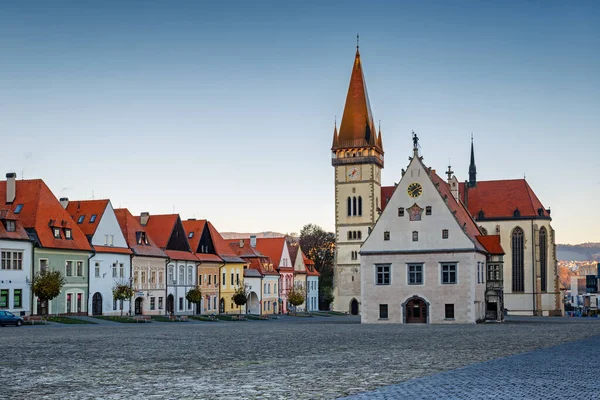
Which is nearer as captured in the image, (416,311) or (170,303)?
(416,311)

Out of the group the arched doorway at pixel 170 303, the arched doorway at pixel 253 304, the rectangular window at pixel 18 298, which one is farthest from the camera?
the arched doorway at pixel 253 304

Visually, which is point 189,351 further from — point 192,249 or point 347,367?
point 192,249

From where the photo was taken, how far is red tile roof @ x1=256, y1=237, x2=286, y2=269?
350ft

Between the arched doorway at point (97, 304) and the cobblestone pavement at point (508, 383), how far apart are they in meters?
50.7

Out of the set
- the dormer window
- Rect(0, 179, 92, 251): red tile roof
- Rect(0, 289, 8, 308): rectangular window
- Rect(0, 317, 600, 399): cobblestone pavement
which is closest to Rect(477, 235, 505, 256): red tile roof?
Rect(0, 179, 92, 251): red tile roof

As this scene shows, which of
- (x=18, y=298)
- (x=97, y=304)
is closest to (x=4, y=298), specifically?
(x=18, y=298)

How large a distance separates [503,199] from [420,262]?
137 ft

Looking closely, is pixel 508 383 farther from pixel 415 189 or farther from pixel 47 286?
pixel 415 189

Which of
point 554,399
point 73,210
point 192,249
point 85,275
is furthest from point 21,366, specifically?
point 192,249

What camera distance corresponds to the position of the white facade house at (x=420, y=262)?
6200cm

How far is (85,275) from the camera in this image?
218 ft

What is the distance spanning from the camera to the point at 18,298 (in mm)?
58938

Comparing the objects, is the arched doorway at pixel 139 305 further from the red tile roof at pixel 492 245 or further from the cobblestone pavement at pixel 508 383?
the cobblestone pavement at pixel 508 383

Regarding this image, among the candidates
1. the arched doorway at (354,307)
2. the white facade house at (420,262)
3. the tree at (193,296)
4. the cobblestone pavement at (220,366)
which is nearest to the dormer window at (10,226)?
the tree at (193,296)
